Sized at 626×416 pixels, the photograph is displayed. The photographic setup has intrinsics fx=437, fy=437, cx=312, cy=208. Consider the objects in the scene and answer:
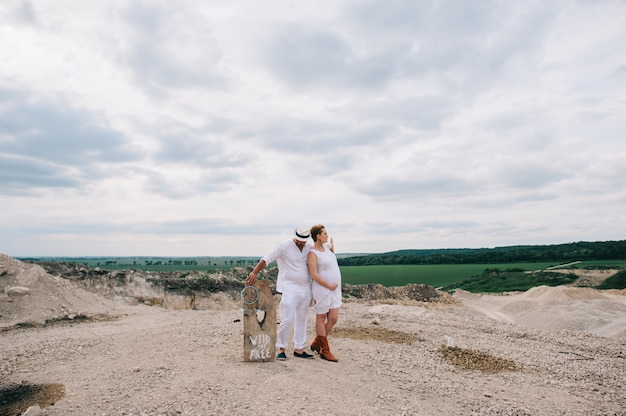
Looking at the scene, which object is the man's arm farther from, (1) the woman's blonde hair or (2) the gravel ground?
(2) the gravel ground

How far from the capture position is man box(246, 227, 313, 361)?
274 inches

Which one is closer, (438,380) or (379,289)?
(438,380)

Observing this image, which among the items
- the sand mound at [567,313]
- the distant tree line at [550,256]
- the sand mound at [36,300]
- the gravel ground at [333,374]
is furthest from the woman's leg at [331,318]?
the distant tree line at [550,256]

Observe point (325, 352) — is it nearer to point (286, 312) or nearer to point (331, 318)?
point (331, 318)

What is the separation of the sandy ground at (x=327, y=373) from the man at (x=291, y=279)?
0.59 metres

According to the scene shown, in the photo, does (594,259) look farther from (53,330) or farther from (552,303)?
(53,330)

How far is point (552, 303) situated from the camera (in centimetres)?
1723

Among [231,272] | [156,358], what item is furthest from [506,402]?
[231,272]

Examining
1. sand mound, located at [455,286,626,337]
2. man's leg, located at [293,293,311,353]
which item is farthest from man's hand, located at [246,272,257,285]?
sand mound, located at [455,286,626,337]

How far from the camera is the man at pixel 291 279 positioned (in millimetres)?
6969

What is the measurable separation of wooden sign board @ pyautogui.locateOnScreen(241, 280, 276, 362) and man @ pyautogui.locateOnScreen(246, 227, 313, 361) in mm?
155

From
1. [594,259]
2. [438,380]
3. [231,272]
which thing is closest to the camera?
[438,380]

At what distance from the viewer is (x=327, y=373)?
6.46 m

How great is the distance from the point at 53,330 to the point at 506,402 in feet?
35.6
